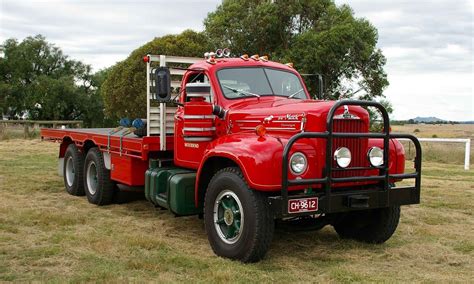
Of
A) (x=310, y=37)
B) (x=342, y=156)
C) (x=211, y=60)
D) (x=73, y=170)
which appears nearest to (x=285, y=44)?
(x=310, y=37)

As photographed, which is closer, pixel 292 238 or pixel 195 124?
pixel 195 124

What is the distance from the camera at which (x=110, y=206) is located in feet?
28.8

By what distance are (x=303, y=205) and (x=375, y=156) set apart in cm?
107

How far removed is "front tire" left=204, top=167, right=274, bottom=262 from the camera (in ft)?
16.7

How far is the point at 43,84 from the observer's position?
5106 cm

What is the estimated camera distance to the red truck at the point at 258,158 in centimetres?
508

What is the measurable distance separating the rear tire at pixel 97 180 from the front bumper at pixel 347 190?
4.38 meters

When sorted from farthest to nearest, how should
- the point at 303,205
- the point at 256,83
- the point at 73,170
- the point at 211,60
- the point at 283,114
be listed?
the point at 73,170 → the point at 211,60 → the point at 256,83 → the point at 283,114 → the point at 303,205

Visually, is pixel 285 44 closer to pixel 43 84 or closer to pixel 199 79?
pixel 199 79

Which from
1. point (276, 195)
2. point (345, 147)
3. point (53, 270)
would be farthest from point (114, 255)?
point (345, 147)

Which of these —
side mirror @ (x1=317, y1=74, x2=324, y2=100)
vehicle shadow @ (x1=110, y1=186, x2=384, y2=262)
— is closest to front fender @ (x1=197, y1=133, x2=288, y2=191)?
vehicle shadow @ (x1=110, y1=186, x2=384, y2=262)

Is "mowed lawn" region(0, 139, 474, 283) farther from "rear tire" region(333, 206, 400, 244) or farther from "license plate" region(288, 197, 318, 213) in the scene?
"license plate" region(288, 197, 318, 213)

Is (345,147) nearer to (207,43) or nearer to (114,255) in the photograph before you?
(114,255)

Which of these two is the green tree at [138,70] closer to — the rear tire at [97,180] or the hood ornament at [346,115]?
the rear tire at [97,180]
